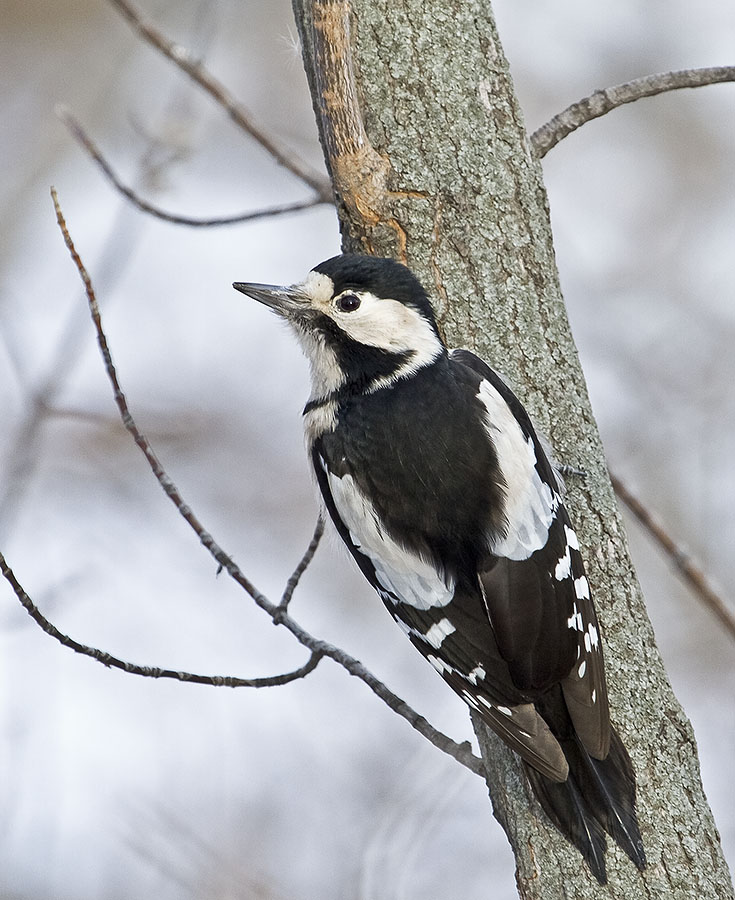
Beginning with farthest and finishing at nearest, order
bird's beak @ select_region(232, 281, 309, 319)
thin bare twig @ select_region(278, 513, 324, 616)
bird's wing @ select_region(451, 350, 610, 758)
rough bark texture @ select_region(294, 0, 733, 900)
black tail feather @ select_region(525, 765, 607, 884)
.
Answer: bird's beak @ select_region(232, 281, 309, 319) → thin bare twig @ select_region(278, 513, 324, 616) → rough bark texture @ select_region(294, 0, 733, 900) → bird's wing @ select_region(451, 350, 610, 758) → black tail feather @ select_region(525, 765, 607, 884)

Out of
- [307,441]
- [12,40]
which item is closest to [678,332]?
[307,441]

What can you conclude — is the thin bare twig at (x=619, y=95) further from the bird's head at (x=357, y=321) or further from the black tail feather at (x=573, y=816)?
the black tail feather at (x=573, y=816)

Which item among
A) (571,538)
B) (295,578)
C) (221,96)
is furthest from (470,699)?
(221,96)

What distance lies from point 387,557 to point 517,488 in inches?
12.0

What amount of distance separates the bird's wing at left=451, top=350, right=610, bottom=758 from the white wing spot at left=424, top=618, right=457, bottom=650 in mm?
101

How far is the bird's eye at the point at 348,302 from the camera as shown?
7.57ft

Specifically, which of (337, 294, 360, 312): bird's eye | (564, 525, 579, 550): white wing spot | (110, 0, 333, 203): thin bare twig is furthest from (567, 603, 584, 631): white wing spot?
(110, 0, 333, 203): thin bare twig

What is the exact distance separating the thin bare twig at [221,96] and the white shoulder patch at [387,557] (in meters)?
0.86

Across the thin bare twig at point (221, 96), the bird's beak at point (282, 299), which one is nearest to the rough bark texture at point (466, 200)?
the bird's beak at point (282, 299)

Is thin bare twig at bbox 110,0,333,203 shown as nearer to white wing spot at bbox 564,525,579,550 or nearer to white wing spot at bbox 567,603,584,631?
white wing spot at bbox 564,525,579,550

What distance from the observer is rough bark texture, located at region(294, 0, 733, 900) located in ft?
6.90

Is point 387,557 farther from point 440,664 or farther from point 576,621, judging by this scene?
point 576,621

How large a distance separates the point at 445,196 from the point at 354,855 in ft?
8.95

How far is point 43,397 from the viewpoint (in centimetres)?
283
